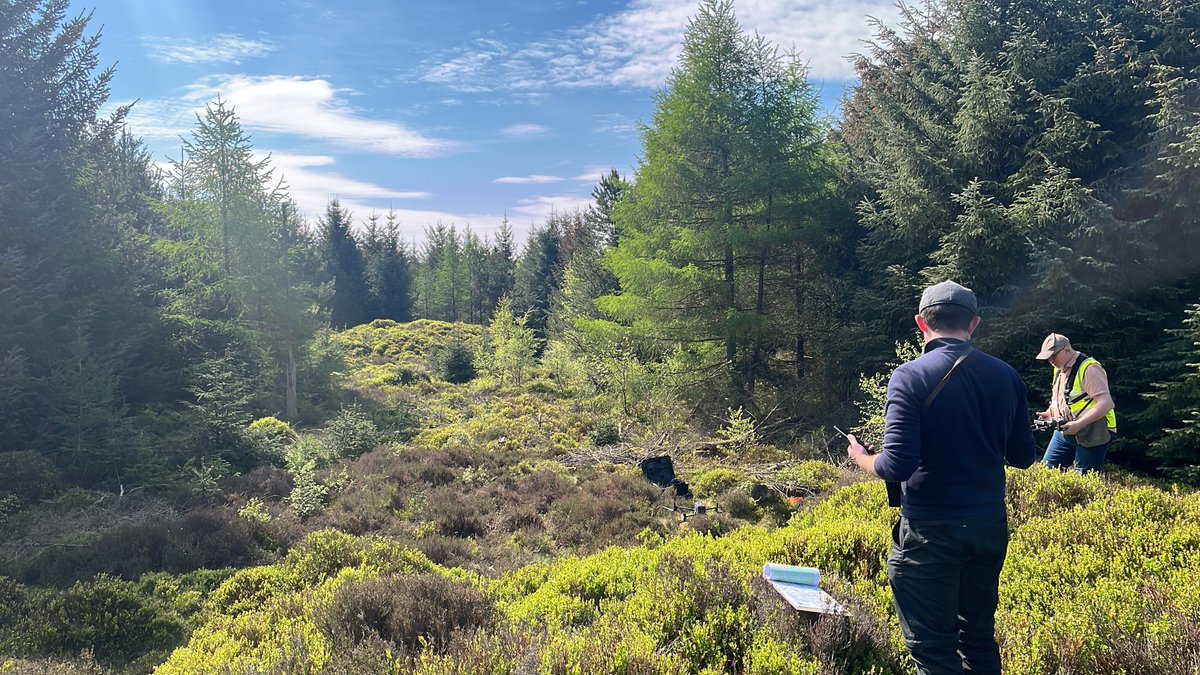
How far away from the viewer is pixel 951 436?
2732mm

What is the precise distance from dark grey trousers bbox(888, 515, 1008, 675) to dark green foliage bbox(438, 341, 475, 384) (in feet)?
90.2

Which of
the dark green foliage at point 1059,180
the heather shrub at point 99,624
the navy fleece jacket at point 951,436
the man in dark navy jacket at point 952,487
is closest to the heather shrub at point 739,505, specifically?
the dark green foliage at point 1059,180

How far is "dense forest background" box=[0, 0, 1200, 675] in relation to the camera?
4.09m

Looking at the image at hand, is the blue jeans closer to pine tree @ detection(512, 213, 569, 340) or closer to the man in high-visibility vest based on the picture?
the man in high-visibility vest

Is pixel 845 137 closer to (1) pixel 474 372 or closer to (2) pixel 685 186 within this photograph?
(2) pixel 685 186

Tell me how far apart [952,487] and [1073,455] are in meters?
5.29

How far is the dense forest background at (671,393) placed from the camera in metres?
4.09

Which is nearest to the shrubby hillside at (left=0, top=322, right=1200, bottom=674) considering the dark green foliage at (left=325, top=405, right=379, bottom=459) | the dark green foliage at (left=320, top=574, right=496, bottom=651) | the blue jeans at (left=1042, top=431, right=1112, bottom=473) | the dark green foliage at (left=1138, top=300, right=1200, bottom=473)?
the dark green foliage at (left=320, top=574, right=496, bottom=651)

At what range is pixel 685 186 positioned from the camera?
48.3 feet

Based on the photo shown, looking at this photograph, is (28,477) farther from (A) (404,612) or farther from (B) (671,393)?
(B) (671,393)

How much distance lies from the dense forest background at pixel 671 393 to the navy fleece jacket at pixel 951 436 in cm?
122

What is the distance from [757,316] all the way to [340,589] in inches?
448

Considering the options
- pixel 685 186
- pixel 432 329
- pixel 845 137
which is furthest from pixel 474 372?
pixel 845 137

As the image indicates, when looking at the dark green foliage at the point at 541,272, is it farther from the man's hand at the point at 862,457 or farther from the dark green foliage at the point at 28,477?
the man's hand at the point at 862,457
